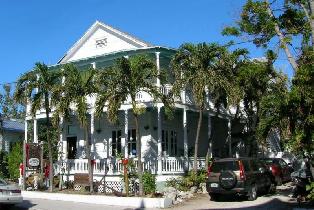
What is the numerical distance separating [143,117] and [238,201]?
30.5ft

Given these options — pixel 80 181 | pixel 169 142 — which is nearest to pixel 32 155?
pixel 80 181

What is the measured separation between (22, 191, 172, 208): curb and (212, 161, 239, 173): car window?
2197 mm

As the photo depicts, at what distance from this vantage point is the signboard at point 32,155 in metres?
24.1

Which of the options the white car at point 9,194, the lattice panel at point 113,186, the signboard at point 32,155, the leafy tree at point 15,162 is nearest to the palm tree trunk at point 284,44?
the lattice panel at point 113,186

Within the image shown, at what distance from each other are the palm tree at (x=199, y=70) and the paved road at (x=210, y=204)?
2.95 m

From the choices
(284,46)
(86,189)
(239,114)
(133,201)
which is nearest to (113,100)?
(133,201)

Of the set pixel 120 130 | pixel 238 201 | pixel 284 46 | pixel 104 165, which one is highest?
pixel 284 46

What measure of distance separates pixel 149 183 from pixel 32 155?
21.2 feet

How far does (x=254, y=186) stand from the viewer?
19156 millimetres

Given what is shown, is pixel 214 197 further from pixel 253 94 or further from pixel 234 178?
pixel 253 94

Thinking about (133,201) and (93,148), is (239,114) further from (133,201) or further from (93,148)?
(133,201)

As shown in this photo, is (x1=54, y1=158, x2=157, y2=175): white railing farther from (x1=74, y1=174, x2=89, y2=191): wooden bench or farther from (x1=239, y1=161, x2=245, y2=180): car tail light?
(x1=239, y1=161, x2=245, y2=180): car tail light

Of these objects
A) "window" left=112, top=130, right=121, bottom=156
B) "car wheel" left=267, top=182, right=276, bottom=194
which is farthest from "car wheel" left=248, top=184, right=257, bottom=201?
"window" left=112, top=130, right=121, bottom=156

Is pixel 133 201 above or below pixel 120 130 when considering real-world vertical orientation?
below
